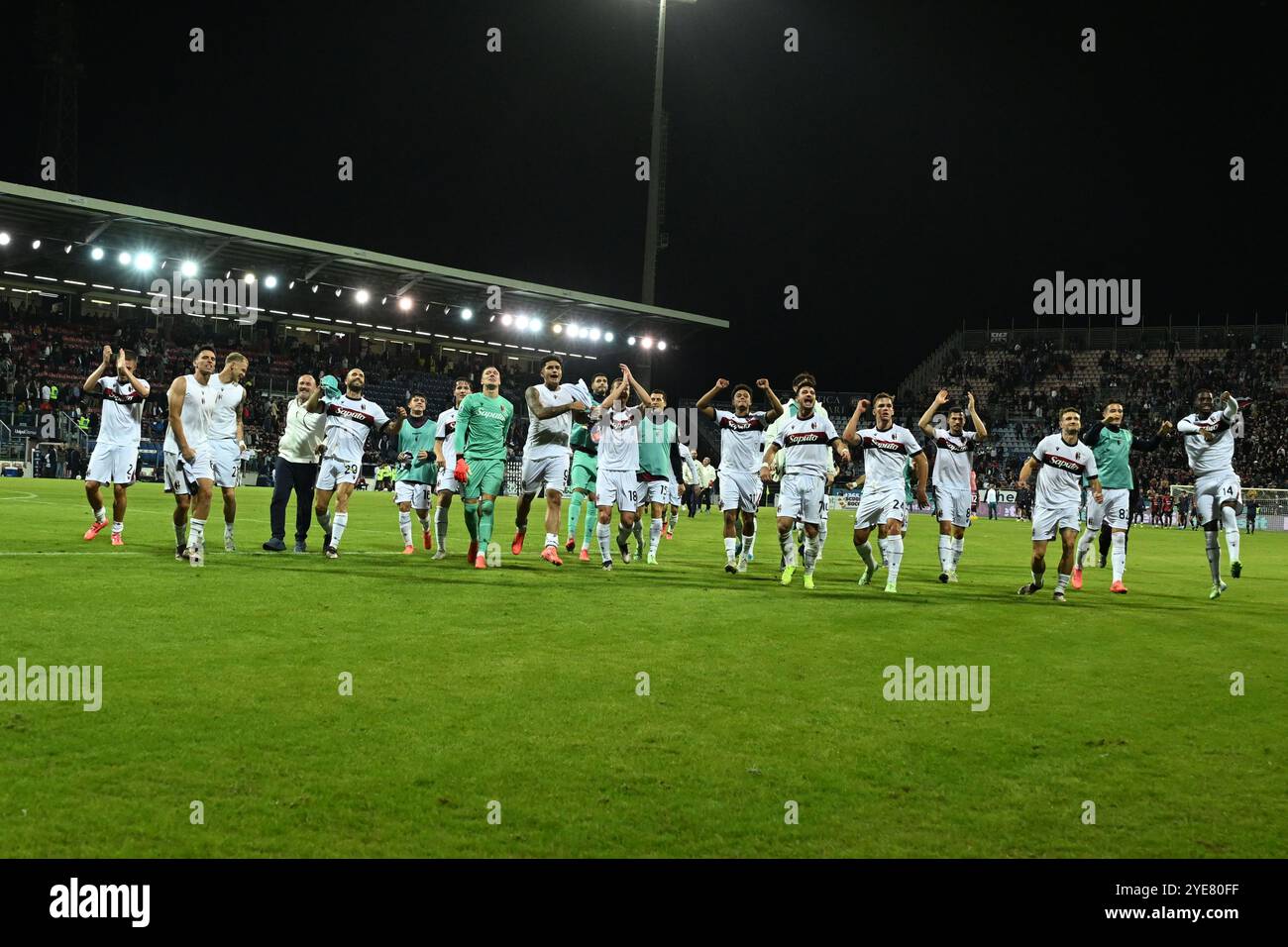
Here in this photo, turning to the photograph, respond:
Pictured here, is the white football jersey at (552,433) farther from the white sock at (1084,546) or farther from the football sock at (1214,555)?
the football sock at (1214,555)

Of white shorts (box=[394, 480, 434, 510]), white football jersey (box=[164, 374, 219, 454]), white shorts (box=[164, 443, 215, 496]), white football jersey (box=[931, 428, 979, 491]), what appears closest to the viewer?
white shorts (box=[164, 443, 215, 496])

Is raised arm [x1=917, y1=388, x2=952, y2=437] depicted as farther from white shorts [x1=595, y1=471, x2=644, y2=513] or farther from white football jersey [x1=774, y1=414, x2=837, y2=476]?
white shorts [x1=595, y1=471, x2=644, y2=513]

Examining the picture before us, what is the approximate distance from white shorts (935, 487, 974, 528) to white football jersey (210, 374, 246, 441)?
30.4 ft

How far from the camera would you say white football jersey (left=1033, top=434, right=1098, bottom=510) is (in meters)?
13.4

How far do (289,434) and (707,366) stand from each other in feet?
167

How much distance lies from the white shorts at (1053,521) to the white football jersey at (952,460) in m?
2.15

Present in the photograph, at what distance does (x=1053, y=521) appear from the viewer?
13.2m

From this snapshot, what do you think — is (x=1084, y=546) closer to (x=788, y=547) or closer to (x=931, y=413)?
(x=931, y=413)

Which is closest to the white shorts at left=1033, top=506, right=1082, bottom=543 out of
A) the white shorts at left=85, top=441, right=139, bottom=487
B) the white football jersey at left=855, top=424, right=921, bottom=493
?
the white football jersey at left=855, top=424, right=921, bottom=493

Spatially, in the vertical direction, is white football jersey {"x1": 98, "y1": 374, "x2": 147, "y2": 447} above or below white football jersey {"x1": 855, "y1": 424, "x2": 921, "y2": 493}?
above

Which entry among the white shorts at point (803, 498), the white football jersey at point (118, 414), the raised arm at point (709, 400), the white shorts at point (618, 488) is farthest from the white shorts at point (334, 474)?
the white shorts at point (803, 498)

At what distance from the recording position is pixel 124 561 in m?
12.2
